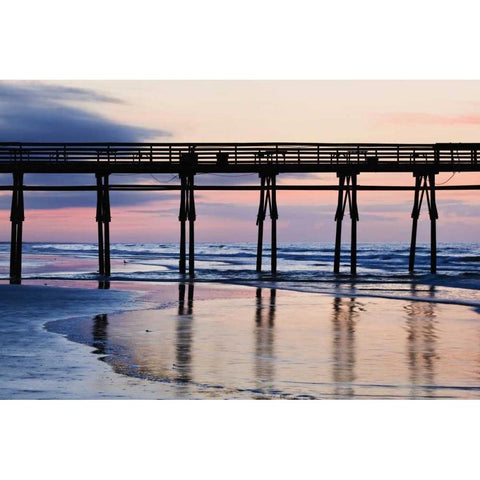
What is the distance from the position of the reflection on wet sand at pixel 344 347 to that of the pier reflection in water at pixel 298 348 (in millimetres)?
16

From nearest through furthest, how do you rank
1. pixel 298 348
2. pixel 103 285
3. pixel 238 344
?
pixel 298 348
pixel 238 344
pixel 103 285

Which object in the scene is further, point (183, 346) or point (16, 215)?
point (16, 215)

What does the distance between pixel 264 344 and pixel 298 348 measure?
2.13 ft

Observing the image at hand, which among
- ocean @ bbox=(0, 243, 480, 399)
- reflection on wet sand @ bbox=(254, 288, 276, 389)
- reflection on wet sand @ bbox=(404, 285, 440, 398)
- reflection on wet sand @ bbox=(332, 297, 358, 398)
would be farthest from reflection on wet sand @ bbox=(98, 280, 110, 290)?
reflection on wet sand @ bbox=(404, 285, 440, 398)

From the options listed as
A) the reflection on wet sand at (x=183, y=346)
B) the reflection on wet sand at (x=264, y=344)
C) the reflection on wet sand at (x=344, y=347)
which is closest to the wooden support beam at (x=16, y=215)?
the reflection on wet sand at (x=183, y=346)

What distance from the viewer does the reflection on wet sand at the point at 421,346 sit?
37.6 ft

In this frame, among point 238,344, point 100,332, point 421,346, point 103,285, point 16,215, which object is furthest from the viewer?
point 16,215

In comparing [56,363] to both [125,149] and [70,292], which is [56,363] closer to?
[70,292]

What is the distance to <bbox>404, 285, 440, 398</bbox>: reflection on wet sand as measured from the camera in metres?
11.5

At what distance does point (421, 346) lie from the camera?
14625mm

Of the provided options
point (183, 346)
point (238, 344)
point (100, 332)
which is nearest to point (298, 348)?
point (238, 344)

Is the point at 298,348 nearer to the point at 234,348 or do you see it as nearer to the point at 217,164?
the point at 234,348

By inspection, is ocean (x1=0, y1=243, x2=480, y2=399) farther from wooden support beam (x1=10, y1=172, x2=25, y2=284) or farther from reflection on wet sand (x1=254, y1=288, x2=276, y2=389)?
wooden support beam (x1=10, y1=172, x2=25, y2=284)

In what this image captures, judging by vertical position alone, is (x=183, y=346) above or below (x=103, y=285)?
below
